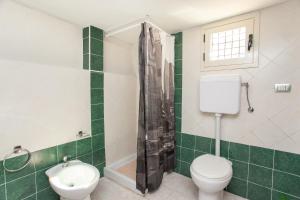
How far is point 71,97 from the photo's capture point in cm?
189

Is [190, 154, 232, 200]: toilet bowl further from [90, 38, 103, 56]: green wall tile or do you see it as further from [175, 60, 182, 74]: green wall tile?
[90, 38, 103, 56]: green wall tile

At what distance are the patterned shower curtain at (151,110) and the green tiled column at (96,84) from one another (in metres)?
0.64

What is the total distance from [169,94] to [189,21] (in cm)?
91

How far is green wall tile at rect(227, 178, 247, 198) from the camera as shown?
1873 millimetres

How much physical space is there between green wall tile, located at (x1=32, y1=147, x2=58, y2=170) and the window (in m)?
1.99

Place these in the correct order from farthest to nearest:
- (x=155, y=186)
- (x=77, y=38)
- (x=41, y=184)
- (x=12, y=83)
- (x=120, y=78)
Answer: (x=120, y=78) < (x=77, y=38) < (x=155, y=186) < (x=41, y=184) < (x=12, y=83)

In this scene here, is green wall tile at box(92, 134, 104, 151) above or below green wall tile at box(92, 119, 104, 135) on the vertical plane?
below

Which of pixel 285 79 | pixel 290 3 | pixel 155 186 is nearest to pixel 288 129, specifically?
pixel 285 79

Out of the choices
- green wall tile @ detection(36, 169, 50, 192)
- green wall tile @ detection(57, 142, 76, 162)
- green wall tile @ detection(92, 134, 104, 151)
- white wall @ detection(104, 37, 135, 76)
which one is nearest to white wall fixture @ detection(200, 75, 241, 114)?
white wall @ detection(104, 37, 135, 76)

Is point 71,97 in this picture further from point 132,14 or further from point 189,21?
point 189,21

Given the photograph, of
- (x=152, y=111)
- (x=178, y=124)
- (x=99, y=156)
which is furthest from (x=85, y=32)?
(x=178, y=124)

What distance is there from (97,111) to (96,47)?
83 cm

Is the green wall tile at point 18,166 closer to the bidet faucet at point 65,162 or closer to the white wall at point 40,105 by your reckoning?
the white wall at point 40,105

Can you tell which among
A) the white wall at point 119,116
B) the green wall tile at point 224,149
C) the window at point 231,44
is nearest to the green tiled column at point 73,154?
the white wall at point 119,116
